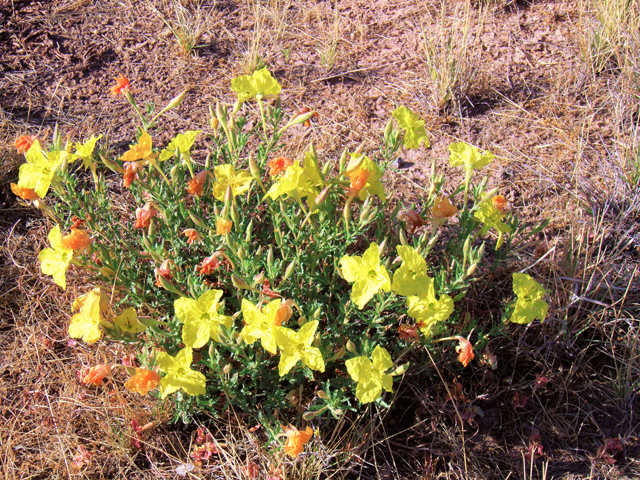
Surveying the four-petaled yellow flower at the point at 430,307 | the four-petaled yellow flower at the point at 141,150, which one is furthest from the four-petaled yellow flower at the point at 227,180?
the four-petaled yellow flower at the point at 430,307

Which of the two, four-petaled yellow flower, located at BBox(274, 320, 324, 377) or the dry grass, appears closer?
four-petaled yellow flower, located at BBox(274, 320, 324, 377)

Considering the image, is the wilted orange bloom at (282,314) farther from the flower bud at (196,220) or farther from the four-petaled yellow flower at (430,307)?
the flower bud at (196,220)

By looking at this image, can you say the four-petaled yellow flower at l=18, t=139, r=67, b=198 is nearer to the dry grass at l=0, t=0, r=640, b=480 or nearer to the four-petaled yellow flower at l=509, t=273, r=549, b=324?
the dry grass at l=0, t=0, r=640, b=480

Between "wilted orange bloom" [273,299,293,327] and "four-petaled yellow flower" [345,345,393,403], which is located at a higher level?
"wilted orange bloom" [273,299,293,327]

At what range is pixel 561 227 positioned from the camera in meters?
3.38

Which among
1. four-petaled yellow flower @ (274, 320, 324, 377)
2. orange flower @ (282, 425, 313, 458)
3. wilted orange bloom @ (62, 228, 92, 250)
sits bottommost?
orange flower @ (282, 425, 313, 458)

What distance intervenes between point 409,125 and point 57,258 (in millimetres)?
1813

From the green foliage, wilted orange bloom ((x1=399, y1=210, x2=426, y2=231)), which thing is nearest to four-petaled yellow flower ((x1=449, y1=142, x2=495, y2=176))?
the green foliage

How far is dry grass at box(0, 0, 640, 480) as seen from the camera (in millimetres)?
2518

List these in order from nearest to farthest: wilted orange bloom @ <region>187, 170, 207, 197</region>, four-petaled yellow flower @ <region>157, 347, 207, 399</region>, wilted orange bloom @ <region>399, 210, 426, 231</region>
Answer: four-petaled yellow flower @ <region>157, 347, 207, 399</region> → wilted orange bloom @ <region>399, 210, 426, 231</region> → wilted orange bloom @ <region>187, 170, 207, 197</region>

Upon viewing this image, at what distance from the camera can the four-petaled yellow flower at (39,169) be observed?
7.59 feet

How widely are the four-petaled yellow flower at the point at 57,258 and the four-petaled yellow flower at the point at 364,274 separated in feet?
4.15

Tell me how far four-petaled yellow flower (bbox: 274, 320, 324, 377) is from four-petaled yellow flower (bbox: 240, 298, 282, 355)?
3 cm

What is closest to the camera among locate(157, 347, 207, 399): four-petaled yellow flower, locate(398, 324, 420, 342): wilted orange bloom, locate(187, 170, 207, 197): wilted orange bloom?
locate(157, 347, 207, 399): four-petaled yellow flower
